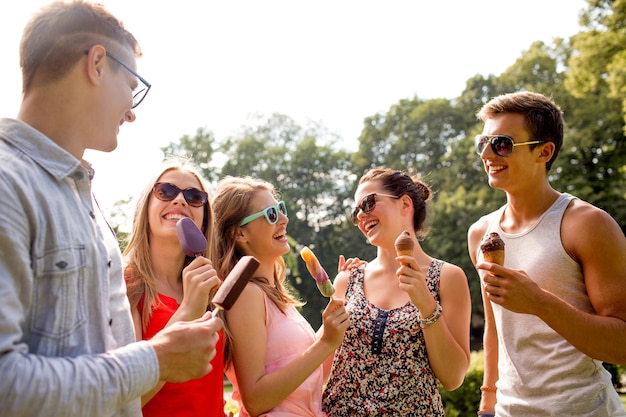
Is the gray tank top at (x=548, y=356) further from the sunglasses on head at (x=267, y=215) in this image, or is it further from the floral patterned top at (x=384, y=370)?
the sunglasses on head at (x=267, y=215)

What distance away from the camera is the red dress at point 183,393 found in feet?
10.7

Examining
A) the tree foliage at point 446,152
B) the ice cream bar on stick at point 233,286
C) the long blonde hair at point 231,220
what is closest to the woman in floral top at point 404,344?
the long blonde hair at point 231,220

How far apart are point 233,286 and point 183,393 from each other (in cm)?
89

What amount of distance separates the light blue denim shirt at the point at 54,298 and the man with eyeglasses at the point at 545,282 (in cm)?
221

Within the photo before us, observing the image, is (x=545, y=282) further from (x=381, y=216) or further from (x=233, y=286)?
(x=233, y=286)

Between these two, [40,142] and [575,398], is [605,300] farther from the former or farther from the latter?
[40,142]

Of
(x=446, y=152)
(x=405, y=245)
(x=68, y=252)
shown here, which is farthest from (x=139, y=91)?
(x=446, y=152)

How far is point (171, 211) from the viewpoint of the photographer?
12.3ft

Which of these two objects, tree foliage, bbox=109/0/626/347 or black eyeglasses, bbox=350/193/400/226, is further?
tree foliage, bbox=109/0/626/347

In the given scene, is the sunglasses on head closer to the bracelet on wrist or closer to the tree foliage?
the bracelet on wrist

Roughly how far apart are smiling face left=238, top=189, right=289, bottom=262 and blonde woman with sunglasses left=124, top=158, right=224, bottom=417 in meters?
0.33

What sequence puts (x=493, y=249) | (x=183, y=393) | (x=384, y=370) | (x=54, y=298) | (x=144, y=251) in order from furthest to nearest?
1. (x=384, y=370)
2. (x=144, y=251)
3. (x=493, y=249)
4. (x=183, y=393)
5. (x=54, y=298)

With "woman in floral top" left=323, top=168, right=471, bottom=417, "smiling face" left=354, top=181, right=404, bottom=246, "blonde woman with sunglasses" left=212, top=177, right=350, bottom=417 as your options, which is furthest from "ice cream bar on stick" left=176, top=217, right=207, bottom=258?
A: "smiling face" left=354, top=181, right=404, bottom=246

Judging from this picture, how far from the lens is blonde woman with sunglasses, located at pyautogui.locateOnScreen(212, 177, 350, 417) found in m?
3.58
